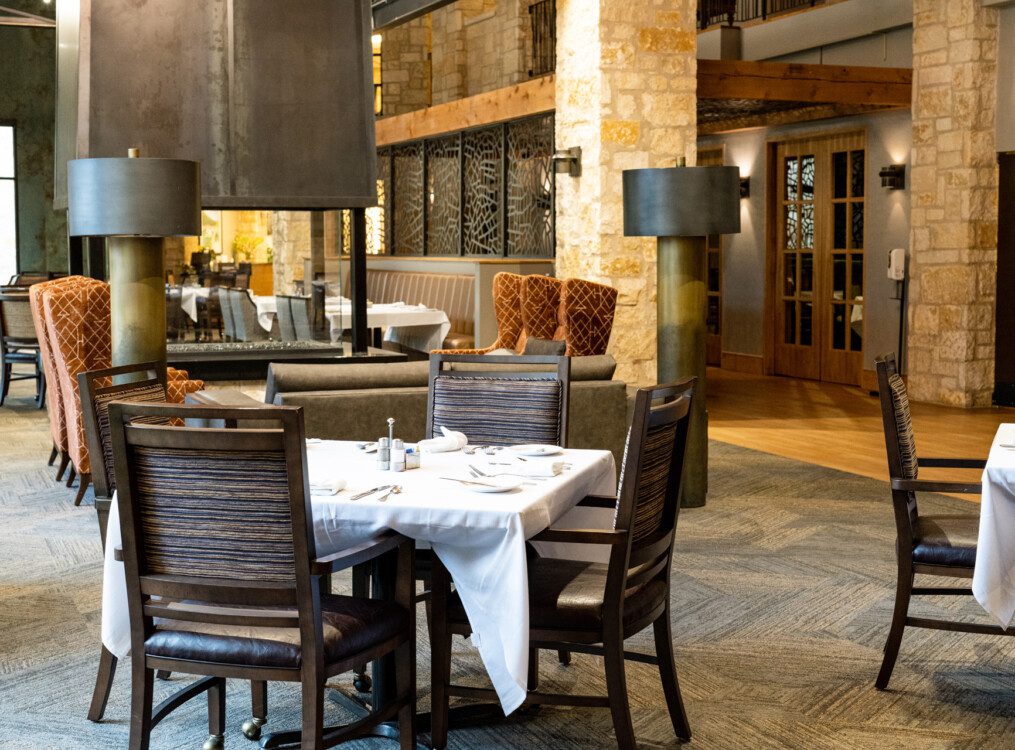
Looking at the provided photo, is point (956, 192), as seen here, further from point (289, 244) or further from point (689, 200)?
point (289, 244)

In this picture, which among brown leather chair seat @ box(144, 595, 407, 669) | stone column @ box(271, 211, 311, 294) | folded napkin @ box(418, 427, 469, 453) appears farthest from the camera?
stone column @ box(271, 211, 311, 294)

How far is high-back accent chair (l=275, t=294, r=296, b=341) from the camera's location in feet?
30.6

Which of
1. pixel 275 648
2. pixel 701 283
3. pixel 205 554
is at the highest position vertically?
pixel 701 283

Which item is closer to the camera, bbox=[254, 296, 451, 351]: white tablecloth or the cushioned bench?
bbox=[254, 296, 451, 351]: white tablecloth

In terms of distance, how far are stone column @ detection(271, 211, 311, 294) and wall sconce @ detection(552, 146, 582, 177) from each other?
76.8 inches

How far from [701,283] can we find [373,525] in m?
3.71

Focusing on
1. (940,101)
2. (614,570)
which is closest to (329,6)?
(940,101)

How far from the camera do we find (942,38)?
34.4ft

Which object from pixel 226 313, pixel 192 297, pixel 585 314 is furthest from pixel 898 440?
pixel 192 297

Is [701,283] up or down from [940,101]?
down

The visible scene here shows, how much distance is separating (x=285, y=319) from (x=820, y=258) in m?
5.63

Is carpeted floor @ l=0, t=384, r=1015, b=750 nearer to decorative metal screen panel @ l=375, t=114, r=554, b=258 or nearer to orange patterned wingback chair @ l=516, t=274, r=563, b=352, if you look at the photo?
orange patterned wingback chair @ l=516, t=274, r=563, b=352

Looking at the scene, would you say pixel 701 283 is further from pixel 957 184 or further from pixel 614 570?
pixel 957 184

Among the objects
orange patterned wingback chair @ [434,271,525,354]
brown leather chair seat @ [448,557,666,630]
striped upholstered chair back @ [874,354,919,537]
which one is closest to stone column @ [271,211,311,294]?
orange patterned wingback chair @ [434,271,525,354]
